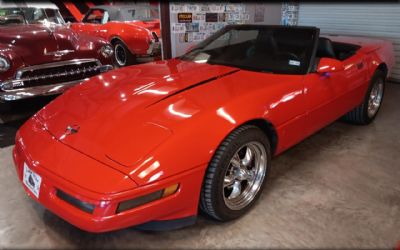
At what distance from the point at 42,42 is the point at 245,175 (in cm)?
298

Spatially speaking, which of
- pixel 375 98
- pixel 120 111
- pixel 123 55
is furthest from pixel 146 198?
pixel 123 55

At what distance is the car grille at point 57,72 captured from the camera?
11.6 ft

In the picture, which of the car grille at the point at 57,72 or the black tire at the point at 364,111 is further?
the car grille at the point at 57,72

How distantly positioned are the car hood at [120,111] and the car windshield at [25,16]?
2.78m

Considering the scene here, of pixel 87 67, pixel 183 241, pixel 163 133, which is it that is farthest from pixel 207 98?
pixel 87 67

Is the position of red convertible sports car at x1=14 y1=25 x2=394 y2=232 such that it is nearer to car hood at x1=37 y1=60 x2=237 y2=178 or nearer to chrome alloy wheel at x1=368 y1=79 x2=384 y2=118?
car hood at x1=37 y1=60 x2=237 y2=178

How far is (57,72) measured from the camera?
3787mm

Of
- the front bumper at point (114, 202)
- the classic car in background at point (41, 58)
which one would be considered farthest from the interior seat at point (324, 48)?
the classic car in background at point (41, 58)

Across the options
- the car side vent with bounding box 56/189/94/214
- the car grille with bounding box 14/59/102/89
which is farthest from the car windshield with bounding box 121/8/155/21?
the car side vent with bounding box 56/189/94/214

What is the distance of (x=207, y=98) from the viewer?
1.99 m

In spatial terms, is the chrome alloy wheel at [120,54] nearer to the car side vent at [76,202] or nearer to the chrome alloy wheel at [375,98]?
the chrome alloy wheel at [375,98]

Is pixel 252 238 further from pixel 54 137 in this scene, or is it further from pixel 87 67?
pixel 87 67

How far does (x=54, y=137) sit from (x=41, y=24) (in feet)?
11.3

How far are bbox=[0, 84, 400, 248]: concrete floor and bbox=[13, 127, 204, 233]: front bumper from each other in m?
0.30
